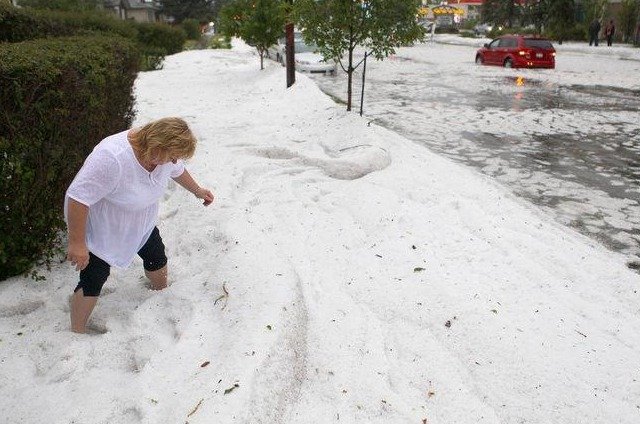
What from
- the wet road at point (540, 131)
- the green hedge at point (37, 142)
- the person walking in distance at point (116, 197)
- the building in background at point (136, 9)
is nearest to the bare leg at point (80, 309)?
the person walking in distance at point (116, 197)

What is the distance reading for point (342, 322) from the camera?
3.22 metres

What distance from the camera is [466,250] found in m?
4.18

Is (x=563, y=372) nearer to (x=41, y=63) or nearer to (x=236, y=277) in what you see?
(x=236, y=277)

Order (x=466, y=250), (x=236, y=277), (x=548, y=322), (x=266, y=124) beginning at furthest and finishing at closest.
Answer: (x=266, y=124) < (x=466, y=250) < (x=236, y=277) < (x=548, y=322)

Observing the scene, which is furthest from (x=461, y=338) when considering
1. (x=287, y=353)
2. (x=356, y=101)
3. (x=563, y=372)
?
(x=356, y=101)

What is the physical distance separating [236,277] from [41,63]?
6.80 ft

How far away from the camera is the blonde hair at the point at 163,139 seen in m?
2.67

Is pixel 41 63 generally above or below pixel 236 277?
above

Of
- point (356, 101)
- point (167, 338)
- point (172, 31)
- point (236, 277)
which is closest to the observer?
point (167, 338)

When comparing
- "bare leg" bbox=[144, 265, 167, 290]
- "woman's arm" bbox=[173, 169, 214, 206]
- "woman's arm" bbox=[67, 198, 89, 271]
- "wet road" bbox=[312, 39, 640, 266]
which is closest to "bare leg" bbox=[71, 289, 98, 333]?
"woman's arm" bbox=[67, 198, 89, 271]

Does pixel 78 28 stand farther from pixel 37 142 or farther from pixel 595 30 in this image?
pixel 595 30

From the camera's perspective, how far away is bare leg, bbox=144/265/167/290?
11.7 feet

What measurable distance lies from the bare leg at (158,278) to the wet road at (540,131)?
161 inches

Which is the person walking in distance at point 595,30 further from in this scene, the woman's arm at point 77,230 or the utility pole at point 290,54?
the woman's arm at point 77,230
